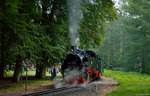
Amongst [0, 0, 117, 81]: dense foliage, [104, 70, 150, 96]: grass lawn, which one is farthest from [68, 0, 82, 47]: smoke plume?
[104, 70, 150, 96]: grass lawn

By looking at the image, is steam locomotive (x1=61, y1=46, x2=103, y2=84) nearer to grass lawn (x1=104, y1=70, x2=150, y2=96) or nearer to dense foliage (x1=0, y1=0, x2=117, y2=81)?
dense foliage (x1=0, y1=0, x2=117, y2=81)

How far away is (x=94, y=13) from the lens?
20.2 meters

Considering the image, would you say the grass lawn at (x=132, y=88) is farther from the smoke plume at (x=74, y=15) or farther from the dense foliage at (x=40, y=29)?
the smoke plume at (x=74, y=15)

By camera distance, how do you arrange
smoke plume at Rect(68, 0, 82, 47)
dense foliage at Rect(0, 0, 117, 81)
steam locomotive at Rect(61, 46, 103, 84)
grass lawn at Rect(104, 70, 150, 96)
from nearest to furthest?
dense foliage at Rect(0, 0, 117, 81) < grass lawn at Rect(104, 70, 150, 96) < steam locomotive at Rect(61, 46, 103, 84) < smoke plume at Rect(68, 0, 82, 47)

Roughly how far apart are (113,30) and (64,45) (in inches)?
1799

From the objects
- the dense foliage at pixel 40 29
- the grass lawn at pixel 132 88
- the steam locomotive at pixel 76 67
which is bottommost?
the grass lawn at pixel 132 88

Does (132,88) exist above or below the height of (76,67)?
below

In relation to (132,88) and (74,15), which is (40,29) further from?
(132,88)

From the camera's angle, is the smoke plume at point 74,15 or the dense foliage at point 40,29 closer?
the dense foliage at point 40,29

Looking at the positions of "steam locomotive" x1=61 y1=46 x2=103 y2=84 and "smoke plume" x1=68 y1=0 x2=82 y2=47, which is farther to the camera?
"smoke plume" x1=68 y1=0 x2=82 y2=47

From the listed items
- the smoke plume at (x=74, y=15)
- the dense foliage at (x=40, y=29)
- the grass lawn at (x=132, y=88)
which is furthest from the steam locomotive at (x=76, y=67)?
Answer: the grass lawn at (x=132, y=88)

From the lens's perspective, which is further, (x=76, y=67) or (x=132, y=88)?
(x=76, y=67)

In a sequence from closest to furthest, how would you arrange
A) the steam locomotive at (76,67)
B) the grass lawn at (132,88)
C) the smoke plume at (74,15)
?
the grass lawn at (132,88) → the steam locomotive at (76,67) → the smoke plume at (74,15)

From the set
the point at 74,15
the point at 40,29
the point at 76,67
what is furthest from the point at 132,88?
the point at 74,15
